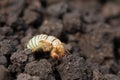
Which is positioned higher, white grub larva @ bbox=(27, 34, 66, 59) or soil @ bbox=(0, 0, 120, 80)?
white grub larva @ bbox=(27, 34, 66, 59)

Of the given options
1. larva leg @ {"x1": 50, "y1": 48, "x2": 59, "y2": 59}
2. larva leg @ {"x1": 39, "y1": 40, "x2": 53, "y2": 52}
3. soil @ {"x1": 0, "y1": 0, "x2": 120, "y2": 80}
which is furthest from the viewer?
larva leg @ {"x1": 39, "y1": 40, "x2": 53, "y2": 52}

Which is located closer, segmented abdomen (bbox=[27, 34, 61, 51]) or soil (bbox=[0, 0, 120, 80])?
soil (bbox=[0, 0, 120, 80])

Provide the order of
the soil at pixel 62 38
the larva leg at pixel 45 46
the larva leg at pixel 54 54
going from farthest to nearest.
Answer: the larva leg at pixel 45 46
the larva leg at pixel 54 54
the soil at pixel 62 38

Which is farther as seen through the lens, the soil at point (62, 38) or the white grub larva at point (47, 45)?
the white grub larva at point (47, 45)

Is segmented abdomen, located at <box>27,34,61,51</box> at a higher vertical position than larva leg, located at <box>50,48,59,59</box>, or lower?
higher

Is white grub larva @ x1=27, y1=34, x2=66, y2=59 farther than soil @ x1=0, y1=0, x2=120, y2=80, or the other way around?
white grub larva @ x1=27, y1=34, x2=66, y2=59

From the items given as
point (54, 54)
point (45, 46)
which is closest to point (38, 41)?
point (45, 46)

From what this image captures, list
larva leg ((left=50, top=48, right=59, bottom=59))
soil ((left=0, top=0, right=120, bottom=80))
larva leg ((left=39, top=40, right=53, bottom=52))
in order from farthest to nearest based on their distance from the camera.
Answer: larva leg ((left=39, top=40, right=53, bottom=52))
larva leg ((left=50, top=48, right=59, bottom=59))
soil ((left=0, top=0, right=120, bottom=80))

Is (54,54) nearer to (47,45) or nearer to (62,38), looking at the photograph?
(47,45)
